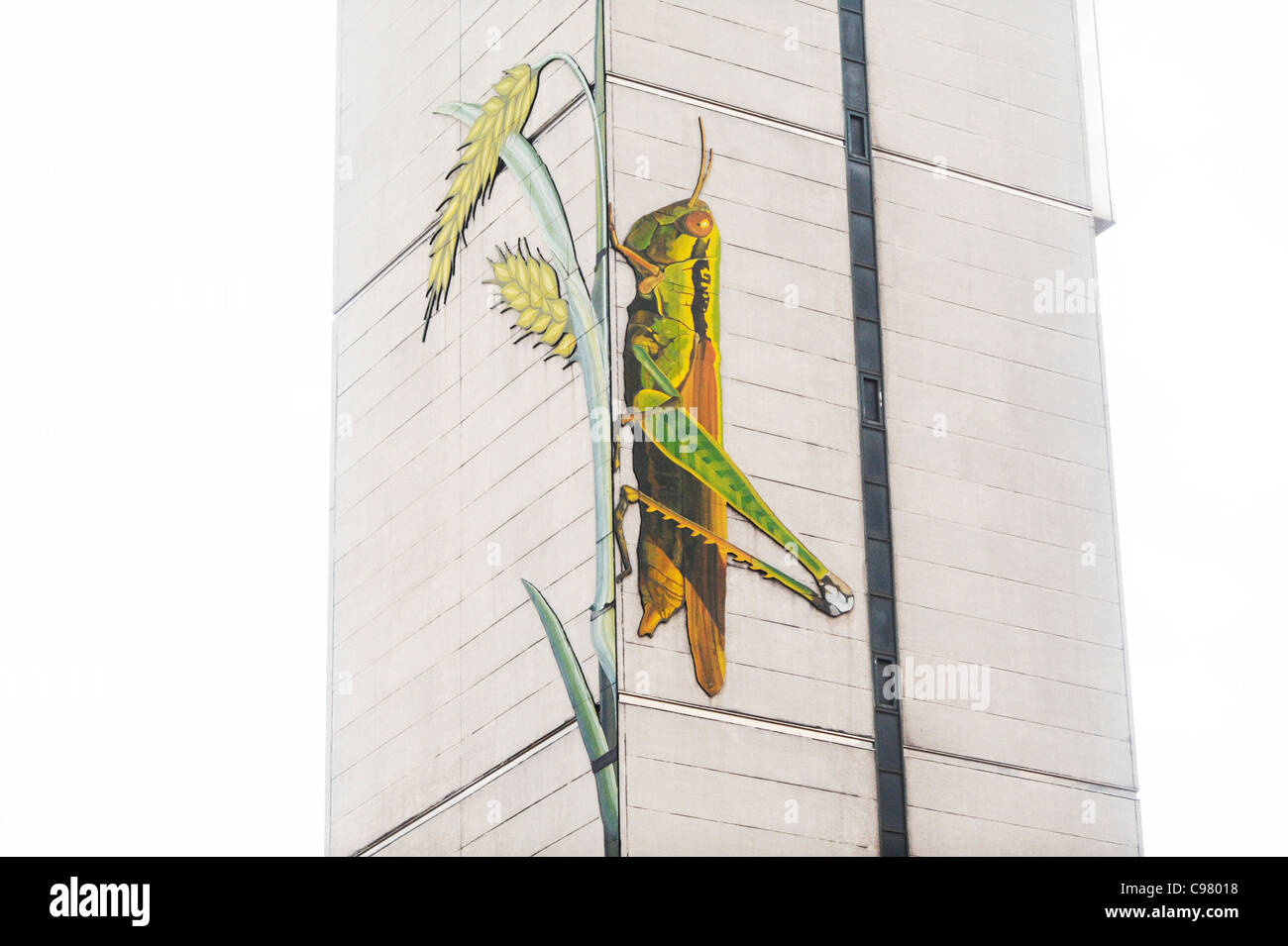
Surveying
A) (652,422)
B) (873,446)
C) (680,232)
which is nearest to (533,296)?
(680,232)

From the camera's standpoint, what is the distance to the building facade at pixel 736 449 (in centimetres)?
4612

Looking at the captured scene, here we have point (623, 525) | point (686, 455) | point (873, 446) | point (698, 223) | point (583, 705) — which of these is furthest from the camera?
point (873, 446)

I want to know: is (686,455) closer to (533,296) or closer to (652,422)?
(652,422)

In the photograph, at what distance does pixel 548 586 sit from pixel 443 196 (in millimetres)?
10091

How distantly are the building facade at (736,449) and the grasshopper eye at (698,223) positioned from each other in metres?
0.09

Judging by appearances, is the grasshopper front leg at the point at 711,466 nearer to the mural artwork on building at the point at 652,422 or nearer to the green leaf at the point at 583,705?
the mural artwork on building at the point at 652,422

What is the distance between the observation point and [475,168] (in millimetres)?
52062

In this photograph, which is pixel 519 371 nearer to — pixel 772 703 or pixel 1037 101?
pixel 772 703

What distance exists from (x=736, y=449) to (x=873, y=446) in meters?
3.43

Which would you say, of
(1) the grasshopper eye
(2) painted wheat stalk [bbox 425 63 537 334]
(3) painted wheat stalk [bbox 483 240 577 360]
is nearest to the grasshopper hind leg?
(3) painted wheat stalk [bbox 483 240 577 360]

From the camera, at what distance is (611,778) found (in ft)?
Answer: 146

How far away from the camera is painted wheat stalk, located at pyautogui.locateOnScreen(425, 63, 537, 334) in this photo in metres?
50.8

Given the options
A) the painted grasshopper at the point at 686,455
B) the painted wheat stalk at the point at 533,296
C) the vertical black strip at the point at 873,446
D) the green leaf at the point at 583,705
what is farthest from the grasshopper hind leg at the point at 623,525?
the vertical black strip at the point at 873,446
